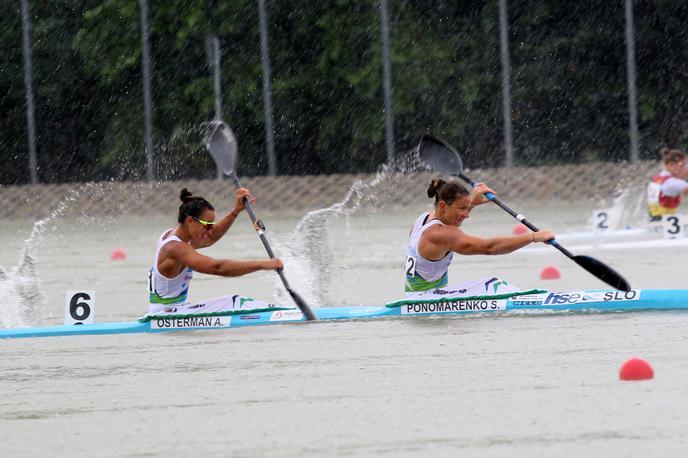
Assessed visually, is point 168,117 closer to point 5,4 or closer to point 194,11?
point 194,11

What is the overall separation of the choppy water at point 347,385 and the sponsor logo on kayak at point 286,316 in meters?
0.17

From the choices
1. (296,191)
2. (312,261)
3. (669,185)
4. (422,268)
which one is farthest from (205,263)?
(296,191)

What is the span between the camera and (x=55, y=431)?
748 cm

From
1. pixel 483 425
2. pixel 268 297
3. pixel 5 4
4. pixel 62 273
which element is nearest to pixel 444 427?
pixel 483 425

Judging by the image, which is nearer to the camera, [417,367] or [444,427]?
[444,427]

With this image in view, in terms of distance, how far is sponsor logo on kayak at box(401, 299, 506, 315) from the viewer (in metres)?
11.3

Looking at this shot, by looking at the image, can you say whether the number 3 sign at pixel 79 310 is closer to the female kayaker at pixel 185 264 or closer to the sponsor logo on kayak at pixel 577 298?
the female kayaker at pixel 185 264

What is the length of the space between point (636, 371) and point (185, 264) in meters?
4.18

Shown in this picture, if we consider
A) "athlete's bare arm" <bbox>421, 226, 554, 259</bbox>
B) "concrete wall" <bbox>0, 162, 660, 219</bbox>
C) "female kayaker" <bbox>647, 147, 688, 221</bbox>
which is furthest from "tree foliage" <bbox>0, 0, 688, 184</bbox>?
"athlete's bare arm" <bbox>421, 226, 554, 259</bbox>

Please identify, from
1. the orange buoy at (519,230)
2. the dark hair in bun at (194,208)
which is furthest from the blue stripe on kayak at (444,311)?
the orange buoy at (519,230)

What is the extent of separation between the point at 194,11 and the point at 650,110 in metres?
8.47

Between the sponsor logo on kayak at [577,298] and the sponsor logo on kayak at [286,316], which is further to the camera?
the sponsor logo on kayak at [286,316]

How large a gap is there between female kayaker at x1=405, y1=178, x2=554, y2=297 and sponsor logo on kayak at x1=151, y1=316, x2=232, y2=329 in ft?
4.81

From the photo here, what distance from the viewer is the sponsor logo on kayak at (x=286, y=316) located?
11.4 m
